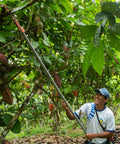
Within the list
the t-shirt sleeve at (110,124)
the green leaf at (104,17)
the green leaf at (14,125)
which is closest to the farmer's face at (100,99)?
the t-shirt sleeve at (110,124)

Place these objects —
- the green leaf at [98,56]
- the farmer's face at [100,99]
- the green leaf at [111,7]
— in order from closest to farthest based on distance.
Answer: the green leaf at [111,7] < the green leaf at [98,56] < the farmer's face at [100,99]

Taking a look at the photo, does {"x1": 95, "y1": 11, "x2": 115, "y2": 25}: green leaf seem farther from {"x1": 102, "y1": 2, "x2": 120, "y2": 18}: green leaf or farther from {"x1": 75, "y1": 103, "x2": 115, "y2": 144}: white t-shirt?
{"x1": 75, "y1": 103, "x2": 115, "y2": 144}: white t-shirt

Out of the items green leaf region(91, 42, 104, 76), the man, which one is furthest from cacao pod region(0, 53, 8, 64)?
the man

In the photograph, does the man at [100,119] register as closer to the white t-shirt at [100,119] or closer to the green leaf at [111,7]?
the white t-shirt at [100,119]

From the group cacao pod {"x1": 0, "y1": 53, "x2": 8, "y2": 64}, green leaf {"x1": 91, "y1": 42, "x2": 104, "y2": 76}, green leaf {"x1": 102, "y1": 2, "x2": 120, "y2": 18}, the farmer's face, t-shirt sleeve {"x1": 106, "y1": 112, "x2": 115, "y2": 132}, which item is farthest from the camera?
the farmer's face

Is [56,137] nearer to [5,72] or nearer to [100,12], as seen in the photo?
[5,72]

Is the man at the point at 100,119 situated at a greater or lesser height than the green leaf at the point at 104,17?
lesser

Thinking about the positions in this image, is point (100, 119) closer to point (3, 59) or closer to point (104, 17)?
point (3, 59)

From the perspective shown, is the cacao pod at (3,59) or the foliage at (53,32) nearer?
the foliage at (53,32)

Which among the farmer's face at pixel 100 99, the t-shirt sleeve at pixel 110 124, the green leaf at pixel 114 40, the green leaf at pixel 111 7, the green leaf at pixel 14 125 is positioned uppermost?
the green leaf at pixel 111 7

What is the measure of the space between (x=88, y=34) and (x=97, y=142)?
1437 millimetres

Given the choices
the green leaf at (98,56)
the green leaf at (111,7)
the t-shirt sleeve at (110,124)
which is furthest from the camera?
the t-shirt sleeve at (110,124)

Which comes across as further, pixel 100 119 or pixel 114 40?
pixel 100 119

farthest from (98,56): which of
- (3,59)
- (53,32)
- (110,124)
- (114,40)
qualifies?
(110,124)
